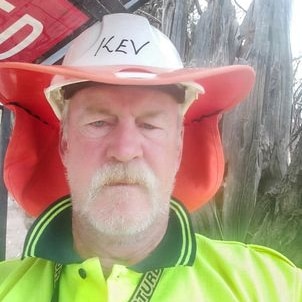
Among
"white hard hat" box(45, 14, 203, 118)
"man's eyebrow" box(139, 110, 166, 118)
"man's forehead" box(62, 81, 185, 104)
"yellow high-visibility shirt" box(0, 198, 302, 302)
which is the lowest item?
"yellow high-visibility shirt" box(0, 198, 302, 302)

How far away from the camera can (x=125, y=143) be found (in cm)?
104

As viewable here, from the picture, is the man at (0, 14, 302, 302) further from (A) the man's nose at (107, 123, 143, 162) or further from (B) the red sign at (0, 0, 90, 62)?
(B) the red sign at (0, 0, 90, 62)

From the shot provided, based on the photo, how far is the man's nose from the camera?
1031 millimetres

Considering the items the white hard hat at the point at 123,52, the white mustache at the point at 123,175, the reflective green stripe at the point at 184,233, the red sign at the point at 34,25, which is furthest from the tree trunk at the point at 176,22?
the white mustache at the point at 123,175

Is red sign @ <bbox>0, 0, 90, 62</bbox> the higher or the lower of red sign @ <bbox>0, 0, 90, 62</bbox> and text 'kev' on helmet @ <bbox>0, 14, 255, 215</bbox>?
the higher

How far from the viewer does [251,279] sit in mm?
1073

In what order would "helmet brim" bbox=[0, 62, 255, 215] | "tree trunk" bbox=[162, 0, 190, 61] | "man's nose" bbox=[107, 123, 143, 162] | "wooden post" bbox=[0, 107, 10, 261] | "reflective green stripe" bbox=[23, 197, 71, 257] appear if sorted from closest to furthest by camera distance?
"man's nose" bbox=[107, 123, 143, 162] < "reflective green stripe" bbox=[23, 197, 71, 257] < "helmet brim" bbox=[0, 62, 255, 215] < "wooden post" bbox=[0, 107, 10, 261] < "tree trunk" bbox=[162, 0, 190, 61]

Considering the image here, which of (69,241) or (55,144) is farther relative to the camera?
(55,144)

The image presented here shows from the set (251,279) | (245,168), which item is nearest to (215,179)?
(245,168)

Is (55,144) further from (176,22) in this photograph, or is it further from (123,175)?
(176,22)

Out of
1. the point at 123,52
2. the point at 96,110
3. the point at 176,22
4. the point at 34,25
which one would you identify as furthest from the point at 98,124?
the point at 176,22

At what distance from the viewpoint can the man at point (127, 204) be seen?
3.44ft

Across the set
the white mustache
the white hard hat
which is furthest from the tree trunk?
the white mustache

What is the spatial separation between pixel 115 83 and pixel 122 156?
13cm
